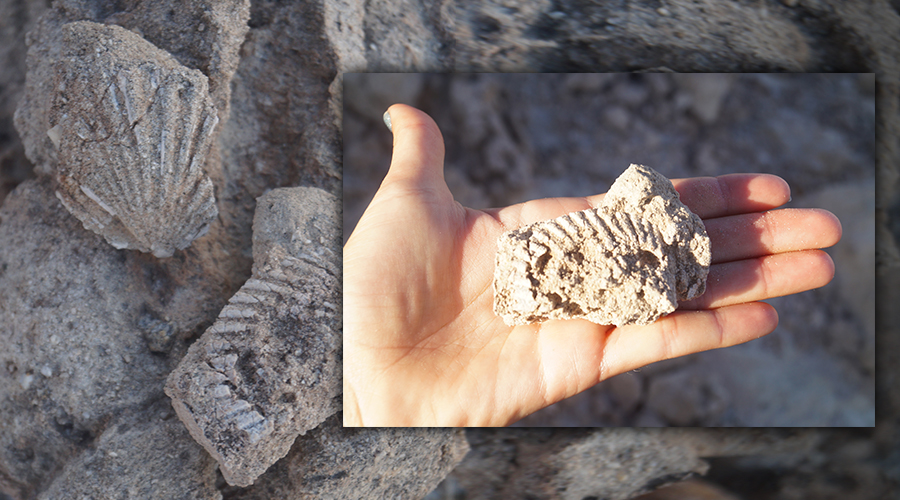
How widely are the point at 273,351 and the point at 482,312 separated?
608 mm

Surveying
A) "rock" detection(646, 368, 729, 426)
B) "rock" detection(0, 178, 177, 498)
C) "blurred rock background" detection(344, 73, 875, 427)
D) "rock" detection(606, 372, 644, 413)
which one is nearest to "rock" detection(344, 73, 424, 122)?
"blurred rock background" detection(344, 73, 875, 427)

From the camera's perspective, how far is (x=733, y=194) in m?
1.62

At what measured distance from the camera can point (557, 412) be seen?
1.82m

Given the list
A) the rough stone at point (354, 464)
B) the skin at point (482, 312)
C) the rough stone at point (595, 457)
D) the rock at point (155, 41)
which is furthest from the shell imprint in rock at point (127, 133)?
the rough stone at point (595, 457)

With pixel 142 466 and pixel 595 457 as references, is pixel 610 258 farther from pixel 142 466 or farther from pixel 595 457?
pixel 142 466

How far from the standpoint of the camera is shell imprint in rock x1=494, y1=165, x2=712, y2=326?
1.35 m

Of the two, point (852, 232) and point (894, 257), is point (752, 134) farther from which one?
point (894, 257)

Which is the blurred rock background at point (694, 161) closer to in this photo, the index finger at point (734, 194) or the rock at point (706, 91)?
the rock at point (706, 91)

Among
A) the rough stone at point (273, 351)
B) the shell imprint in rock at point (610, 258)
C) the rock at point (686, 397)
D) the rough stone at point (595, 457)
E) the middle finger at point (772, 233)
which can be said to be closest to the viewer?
the shell imprint in rock at point (610, 258)

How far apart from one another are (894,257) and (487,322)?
130cm

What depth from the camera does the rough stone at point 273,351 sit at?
146cm

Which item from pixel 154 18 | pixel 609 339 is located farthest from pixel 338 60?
pixel 609 339

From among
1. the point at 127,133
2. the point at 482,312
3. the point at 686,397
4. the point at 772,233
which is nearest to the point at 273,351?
the point at 482,312

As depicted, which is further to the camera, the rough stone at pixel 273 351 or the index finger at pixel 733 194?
the index finger at pixel 733 194
